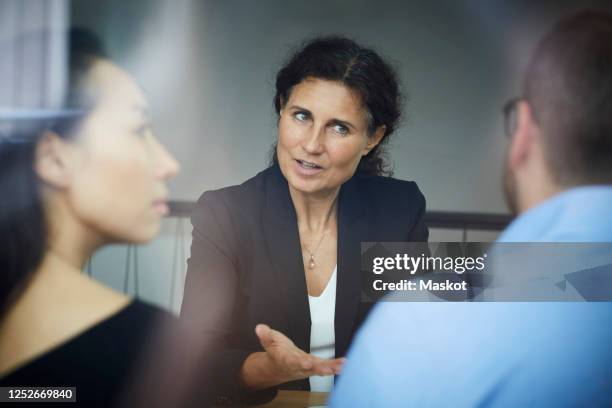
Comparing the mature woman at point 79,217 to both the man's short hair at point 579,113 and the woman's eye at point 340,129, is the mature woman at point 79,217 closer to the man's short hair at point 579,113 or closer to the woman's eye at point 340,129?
the woman's eye at point 340,129

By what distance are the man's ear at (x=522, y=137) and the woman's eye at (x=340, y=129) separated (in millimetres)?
464

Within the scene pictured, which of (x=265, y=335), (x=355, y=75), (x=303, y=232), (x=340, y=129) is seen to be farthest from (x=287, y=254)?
(x=355, y=75)

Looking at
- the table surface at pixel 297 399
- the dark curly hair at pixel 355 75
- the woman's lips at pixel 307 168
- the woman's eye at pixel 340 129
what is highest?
the dark curly hair at pixel 355 75

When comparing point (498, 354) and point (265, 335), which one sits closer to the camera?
point (498, 354)

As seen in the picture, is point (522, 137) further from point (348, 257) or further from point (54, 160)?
point (54, 160)

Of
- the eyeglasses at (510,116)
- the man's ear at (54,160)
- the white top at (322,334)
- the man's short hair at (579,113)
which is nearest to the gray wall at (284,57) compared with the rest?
the eyeglasses at (510,116)

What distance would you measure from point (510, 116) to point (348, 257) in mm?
600

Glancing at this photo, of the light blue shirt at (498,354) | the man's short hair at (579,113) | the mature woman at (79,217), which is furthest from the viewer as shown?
the mature woman at (79,217)

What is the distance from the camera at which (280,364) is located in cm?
180

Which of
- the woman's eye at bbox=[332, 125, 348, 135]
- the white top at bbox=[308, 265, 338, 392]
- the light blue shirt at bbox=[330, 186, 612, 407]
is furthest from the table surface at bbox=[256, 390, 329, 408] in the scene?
the woman's eye at bbox=[332, 125, 348, 135]

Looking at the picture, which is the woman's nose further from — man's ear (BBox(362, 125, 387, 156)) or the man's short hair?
the man's short hair

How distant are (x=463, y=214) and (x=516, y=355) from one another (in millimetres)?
612

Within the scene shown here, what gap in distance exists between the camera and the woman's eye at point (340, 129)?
1.77m

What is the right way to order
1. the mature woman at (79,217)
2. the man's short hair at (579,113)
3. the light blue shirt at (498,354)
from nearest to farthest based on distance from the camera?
1. the light blue shirt at (498,354)
2. the man's short hair at (579,113)
3. the mature woman at (79,217)
